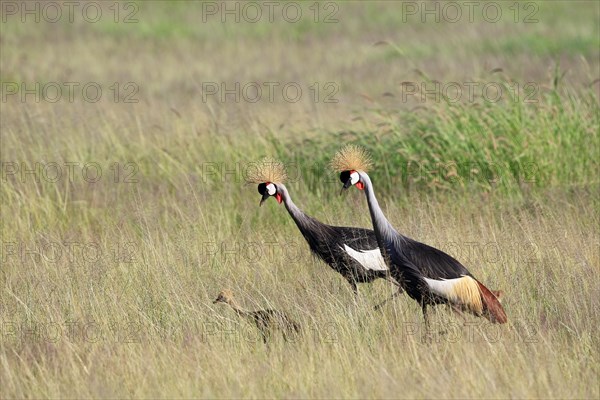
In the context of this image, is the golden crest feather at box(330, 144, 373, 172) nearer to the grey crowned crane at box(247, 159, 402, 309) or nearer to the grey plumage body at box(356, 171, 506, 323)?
the grey plumage body at box(356, 171, 506, 323)

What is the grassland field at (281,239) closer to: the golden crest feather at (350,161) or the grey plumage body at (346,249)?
the grey plumage body at (346,249)

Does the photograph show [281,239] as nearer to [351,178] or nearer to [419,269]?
[351,178]

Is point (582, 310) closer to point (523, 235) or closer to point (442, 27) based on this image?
point (523, 235)

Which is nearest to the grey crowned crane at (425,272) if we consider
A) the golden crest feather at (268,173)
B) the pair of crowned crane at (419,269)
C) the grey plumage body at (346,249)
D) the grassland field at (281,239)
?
the pair of crowned crane at (419,269)

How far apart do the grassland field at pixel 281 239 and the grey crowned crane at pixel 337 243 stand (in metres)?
0.16

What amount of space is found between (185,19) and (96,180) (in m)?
16.3

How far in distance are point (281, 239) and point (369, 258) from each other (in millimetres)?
1314

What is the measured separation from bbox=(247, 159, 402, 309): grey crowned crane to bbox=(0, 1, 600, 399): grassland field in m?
0.16

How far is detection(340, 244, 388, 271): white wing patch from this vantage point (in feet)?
20.1

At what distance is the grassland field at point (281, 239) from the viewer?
15.9 ft

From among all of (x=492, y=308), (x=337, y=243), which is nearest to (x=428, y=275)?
(x=492, y=308)

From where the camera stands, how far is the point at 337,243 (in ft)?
20.4

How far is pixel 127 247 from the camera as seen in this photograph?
22.8ft

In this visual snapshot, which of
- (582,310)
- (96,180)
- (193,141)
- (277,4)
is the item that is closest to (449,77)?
(193,141)
